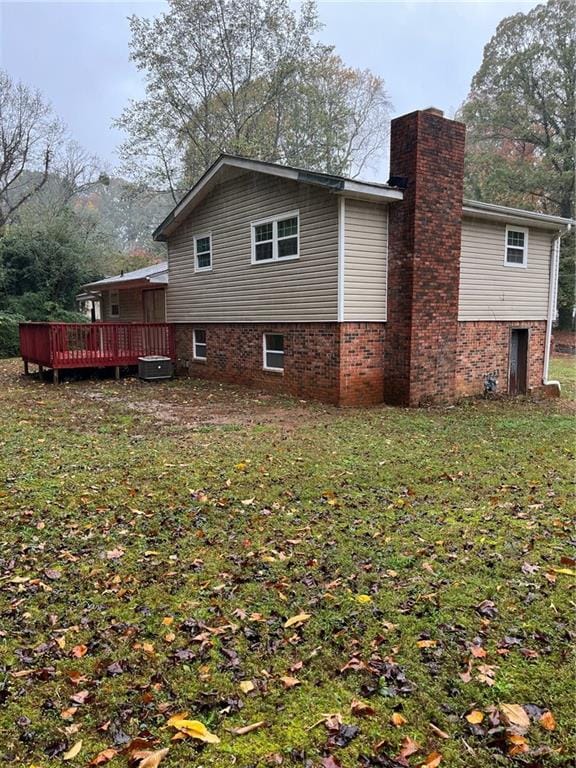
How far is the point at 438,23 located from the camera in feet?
43.4

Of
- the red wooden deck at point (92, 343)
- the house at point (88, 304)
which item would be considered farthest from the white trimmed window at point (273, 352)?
the house at point (88, 304)

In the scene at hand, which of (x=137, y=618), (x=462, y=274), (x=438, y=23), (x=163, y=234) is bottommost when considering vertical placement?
(x=137, y=618)

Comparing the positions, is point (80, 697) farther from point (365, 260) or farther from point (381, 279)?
point (381, 279)

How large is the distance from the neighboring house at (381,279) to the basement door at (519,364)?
4cm

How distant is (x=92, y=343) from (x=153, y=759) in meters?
13.5

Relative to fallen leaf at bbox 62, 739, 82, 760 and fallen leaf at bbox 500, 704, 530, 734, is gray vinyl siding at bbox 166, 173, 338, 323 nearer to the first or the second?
fallen leaf at bbox 500, 704, 530, 734

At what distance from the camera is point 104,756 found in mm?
2072

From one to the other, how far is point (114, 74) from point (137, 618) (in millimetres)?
29055

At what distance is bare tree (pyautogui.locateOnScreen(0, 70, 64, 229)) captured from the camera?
25.5 metres

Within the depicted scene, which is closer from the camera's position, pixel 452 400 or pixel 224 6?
pixel 452 400

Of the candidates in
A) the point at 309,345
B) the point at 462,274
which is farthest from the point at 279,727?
the point at 462,274

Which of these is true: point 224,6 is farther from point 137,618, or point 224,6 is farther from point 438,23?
point 137,618

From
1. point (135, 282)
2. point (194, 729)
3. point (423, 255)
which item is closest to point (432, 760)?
point (194, 729)

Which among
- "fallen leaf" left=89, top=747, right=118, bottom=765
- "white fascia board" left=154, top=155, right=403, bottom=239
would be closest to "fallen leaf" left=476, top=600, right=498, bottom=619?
"fallen leaf" left=89, top=747, right=118, bottom=765
